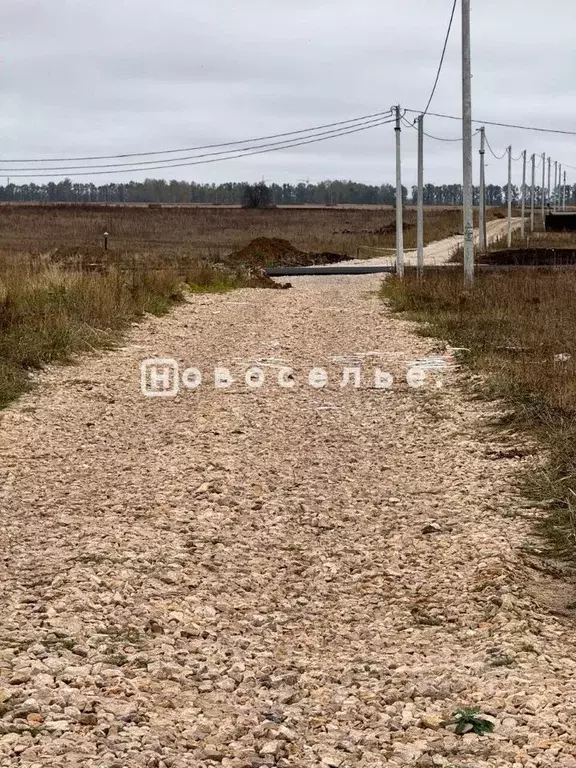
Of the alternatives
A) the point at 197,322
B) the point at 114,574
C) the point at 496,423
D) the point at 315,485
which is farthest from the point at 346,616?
the point at 197,322

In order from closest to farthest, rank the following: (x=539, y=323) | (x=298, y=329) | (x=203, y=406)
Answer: (x=203, y=406) < (x=539, y=323) < (x=298, y=329)

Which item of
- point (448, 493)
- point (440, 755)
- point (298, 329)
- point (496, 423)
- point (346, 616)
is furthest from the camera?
point (298, 329)

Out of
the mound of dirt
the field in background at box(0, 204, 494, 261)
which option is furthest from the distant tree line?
the mound of dirt

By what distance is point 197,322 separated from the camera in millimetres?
18516

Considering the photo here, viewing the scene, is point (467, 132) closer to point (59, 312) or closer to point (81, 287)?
point (81, 287)

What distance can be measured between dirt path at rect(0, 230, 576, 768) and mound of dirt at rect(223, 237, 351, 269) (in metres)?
30.9

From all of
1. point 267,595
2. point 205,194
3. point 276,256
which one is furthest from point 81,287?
point 205,194

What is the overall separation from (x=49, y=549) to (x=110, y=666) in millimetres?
1675

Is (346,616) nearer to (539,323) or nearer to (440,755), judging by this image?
(440,755)

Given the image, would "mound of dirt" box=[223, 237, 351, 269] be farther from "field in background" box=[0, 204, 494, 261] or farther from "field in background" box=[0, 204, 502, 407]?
"field in background" box=[0, 204, 502, 407]

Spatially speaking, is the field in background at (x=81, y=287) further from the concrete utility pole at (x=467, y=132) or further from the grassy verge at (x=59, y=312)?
the concrete utility pole at (x=467, y=132)

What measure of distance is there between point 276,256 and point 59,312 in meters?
29.3

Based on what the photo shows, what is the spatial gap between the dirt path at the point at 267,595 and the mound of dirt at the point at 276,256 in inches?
1218

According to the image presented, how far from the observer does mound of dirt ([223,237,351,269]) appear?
136ft
